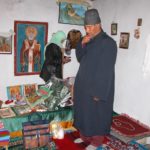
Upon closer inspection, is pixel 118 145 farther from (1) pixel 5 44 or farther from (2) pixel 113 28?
(1) pixel 5 44

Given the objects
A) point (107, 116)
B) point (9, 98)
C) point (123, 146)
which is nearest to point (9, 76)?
point (9, 98)

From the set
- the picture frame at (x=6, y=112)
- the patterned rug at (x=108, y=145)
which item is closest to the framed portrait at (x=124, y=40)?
the patterned rug at (x=108, y=145)

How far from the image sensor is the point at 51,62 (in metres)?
3.34

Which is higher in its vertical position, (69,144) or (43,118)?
(43,118)

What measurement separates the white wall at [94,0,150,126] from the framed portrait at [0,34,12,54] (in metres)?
1.41

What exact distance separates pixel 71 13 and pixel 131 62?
1.13m

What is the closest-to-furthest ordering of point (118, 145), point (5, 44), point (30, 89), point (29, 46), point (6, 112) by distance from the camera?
point (118, 145)
point (6, 112)
point (5, 44)
point (29, 46)
point (30, 89)

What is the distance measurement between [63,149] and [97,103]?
0.68 meters

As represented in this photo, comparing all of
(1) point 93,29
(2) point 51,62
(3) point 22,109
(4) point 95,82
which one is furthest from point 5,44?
(4) point 95,82

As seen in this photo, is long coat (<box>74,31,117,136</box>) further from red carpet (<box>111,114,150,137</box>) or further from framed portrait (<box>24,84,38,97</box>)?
framed portrait (<box>24,84,38,97</box>)

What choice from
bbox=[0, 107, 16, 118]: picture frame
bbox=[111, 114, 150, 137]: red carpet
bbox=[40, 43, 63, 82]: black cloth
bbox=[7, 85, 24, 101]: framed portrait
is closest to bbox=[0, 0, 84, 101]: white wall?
bbox=[7, 85, 24, 101]: framed portrait

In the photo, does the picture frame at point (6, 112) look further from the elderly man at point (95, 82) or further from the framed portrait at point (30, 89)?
the elderly man at point (95, 82)

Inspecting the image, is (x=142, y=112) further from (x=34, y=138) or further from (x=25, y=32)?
(x=25, y=32)

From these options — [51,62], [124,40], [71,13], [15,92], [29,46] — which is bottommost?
[15,92]
